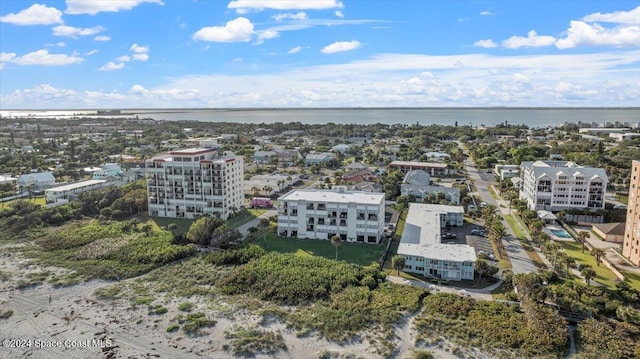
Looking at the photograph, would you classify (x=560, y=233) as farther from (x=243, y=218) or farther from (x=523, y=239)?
(x=243, y=218)

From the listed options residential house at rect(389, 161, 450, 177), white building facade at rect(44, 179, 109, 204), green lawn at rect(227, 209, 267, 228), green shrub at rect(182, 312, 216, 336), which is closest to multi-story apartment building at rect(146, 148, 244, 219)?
green lawn at rect(227, 209, 267, 228)

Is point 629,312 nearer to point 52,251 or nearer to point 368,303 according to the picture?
point 368,303

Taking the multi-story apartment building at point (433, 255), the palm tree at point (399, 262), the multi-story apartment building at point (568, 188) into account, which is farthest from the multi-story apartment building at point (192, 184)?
the multi-story apartment building at point (568, 188)

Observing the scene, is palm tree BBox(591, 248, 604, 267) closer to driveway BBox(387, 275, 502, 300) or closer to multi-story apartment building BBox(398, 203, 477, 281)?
driveway BBox(387, 275, 502, 300)

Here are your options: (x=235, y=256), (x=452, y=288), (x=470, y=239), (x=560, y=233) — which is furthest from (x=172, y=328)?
(x=560, y=233)

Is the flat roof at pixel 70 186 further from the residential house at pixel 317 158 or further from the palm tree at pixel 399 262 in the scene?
the palm tree at pixel 399 262

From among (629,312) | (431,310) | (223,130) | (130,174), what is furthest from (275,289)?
(223,130)
